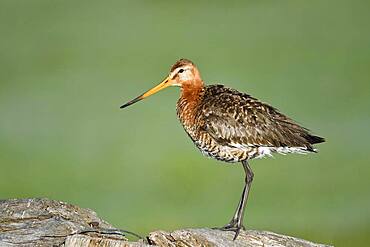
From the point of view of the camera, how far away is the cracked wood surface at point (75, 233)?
4.14 metres

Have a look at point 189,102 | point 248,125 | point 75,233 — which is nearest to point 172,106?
point 189,102

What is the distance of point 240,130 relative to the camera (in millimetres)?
5934

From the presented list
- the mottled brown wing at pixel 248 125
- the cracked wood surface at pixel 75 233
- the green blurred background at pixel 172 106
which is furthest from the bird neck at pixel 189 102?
the green blurred background at pixel 172 106

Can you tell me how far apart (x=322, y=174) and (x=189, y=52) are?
2802mm

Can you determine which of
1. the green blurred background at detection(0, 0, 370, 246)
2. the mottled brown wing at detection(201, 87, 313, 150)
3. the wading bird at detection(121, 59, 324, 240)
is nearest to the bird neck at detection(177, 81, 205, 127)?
the wading bird at detection(121, 59, 324, 240)

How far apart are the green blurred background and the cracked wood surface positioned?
3.12 meters

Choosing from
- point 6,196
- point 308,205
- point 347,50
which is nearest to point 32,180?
point 6,196

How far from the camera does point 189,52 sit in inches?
429

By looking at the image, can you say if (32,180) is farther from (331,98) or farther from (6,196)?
(331,98)

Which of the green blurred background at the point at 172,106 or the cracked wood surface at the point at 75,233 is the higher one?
the green blurred background at the point at 172,106

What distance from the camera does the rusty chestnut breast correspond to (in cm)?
589

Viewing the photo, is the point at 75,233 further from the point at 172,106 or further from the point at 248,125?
the point at 172,106

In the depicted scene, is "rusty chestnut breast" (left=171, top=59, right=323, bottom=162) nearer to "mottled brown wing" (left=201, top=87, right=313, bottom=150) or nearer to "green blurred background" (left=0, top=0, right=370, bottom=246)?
"mottled brown wing" (left=201, top=87, right=313, bottom=150)

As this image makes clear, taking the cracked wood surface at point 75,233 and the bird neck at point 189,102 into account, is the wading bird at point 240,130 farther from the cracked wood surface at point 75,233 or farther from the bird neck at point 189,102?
the cracked wood surface at point 75,233
